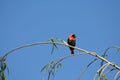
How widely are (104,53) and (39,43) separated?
2.98ft

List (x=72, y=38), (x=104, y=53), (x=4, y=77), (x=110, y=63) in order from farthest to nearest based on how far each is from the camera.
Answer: (x=72, y=38), (x=104, y=53), (x=4, y=77), (x=110, y=63)

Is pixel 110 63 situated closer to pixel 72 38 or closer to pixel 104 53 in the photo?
pixel 104 53

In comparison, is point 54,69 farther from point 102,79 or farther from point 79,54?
point 102,79

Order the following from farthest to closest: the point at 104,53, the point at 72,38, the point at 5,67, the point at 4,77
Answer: the point at 72,38, the point at 104,53, the point at 5,67, the point at 4,77

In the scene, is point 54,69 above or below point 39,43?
below

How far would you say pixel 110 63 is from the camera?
8.90 ft

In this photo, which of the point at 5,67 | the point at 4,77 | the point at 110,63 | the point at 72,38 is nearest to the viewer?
the point at 110,63

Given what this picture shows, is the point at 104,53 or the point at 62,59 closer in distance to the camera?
the point at 62,59

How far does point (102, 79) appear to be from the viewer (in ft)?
8.36

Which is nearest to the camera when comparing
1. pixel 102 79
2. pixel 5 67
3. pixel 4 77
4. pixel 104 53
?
pixel 102 79

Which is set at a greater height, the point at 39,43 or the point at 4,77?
the point at 39,43

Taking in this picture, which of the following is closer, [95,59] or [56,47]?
[95,59]

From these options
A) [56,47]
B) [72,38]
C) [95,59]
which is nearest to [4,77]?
[56,47]

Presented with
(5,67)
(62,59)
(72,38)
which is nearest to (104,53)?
(62,59)
